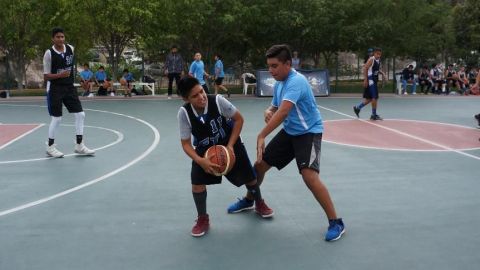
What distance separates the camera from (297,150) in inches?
201

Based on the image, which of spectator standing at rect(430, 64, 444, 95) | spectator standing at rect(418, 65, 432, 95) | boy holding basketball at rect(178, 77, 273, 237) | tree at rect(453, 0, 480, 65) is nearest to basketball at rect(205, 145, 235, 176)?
boy holding basketball at rect(178, 77, 273, 237)

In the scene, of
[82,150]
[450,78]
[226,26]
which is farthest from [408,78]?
[82,150]

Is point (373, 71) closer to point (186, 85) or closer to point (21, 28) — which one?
point (186, 85)

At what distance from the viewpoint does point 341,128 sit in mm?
12039

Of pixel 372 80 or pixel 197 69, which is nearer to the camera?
pixel 372 80

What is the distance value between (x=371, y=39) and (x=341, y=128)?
14.5 meters

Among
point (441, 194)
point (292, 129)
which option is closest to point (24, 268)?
point (292, 129)

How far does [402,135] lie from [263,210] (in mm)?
6076

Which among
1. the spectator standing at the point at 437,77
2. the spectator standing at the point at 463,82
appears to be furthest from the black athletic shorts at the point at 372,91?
the spectator standing at the point at 463,82

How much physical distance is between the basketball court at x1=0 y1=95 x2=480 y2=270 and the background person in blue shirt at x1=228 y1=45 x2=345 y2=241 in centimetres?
42

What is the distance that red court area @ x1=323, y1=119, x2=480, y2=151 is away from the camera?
32.1ft

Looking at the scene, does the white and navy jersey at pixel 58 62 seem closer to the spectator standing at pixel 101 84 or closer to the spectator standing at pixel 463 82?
the spectator standing at pixel 101 84

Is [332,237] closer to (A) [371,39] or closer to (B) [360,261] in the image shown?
(B) [360,261]

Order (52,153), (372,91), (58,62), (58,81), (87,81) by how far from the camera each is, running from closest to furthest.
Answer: (58,62), (58,81), (52,153), (372,91), (87,81)
